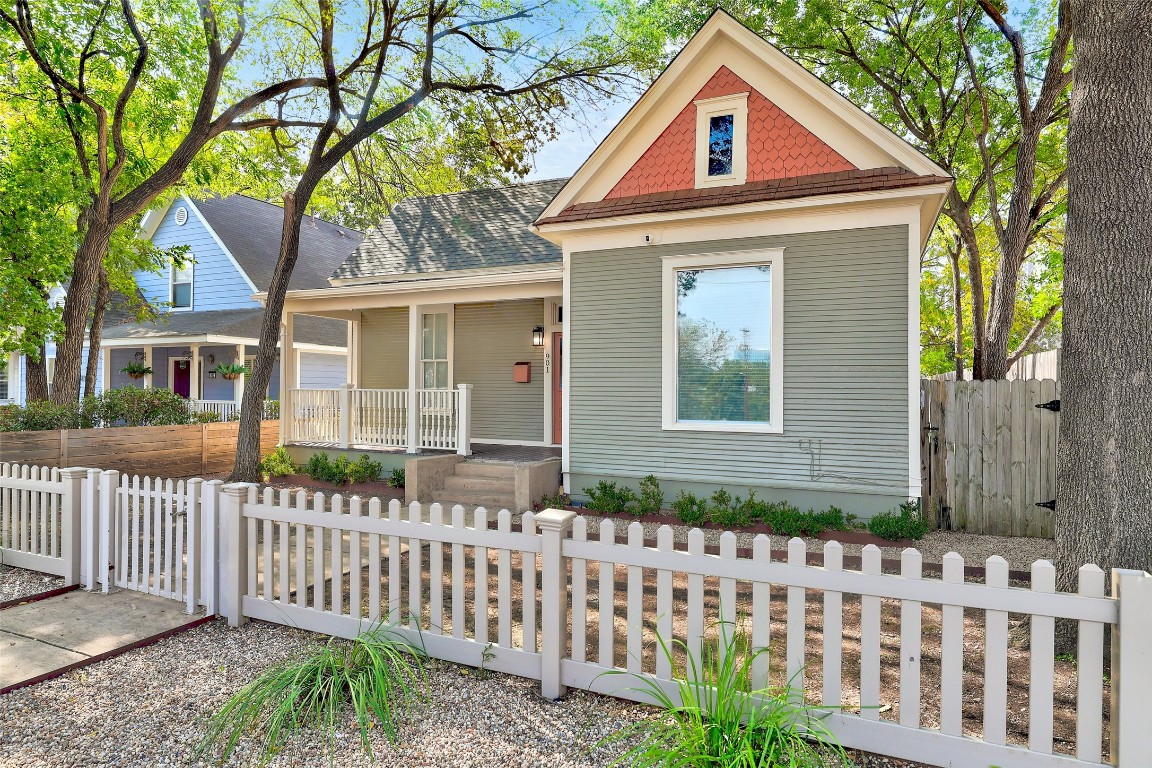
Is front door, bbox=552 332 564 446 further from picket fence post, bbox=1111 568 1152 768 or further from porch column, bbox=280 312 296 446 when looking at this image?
picket fence post, bbox=1111 568 1152 768

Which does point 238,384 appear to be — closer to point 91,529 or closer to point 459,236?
point 459,236

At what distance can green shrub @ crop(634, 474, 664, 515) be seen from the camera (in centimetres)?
794

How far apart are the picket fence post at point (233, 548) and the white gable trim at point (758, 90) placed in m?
6.09

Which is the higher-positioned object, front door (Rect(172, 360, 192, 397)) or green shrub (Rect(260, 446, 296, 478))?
front door (Rect(172, 360, 192, 397))

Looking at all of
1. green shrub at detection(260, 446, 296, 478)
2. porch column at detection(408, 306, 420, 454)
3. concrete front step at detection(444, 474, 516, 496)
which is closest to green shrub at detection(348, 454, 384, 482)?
porch column at detection(408, 306, 420, 454)

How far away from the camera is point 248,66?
13.0 m

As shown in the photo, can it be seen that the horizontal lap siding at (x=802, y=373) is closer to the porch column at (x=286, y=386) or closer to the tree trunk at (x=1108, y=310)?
the tree trunk at (x=1108, y=310)

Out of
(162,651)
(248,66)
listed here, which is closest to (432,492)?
(162,651)

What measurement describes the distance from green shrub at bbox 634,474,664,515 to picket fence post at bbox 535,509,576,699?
15.8ft

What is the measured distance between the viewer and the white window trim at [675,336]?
754 cm

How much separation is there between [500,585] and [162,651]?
222 cm

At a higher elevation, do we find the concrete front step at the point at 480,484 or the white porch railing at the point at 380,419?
the white porch railing at the point at 380,419

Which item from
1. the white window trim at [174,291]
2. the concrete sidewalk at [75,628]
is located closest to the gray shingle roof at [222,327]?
the white window trim at [174,291]

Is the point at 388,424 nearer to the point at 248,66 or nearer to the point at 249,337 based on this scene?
the point at 249,337
